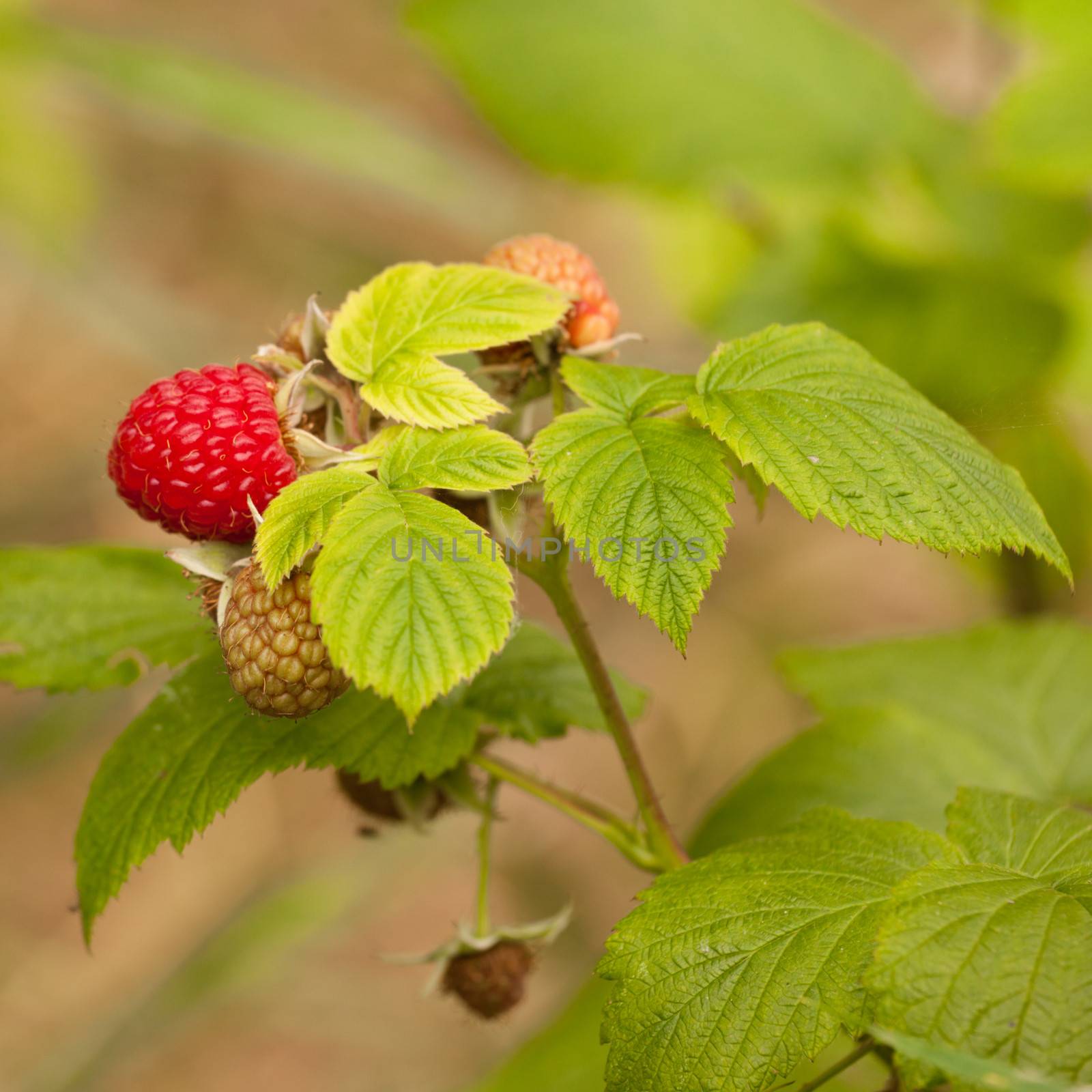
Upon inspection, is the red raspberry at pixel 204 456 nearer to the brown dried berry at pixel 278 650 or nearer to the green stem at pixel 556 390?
the brown dried berry at pixel 278 650

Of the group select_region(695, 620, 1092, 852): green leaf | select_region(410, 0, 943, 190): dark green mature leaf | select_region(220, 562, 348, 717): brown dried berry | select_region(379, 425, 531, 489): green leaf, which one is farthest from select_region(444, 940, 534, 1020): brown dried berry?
select_region(410, 0, 943, 190): dark green mature leaf

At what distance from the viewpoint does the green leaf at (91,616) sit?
1176 millimetres

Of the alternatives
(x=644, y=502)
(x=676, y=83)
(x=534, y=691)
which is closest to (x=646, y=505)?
(x=644, y=502)

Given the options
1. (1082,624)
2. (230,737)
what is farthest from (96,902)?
(1082,624)

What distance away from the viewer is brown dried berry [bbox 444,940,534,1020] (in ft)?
4.00

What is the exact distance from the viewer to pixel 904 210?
242cm

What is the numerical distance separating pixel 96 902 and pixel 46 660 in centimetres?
30

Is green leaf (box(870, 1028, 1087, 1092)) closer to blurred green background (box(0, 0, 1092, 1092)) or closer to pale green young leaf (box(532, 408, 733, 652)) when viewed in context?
pale green young leaf (box(532, 408, 733, 652))

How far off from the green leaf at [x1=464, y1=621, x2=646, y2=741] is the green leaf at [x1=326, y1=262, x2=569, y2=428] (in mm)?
323

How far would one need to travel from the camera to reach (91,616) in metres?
1.23

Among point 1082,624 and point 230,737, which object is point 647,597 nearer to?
point 230,737

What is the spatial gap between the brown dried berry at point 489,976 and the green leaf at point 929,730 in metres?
0.25

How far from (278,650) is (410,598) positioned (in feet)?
0.38

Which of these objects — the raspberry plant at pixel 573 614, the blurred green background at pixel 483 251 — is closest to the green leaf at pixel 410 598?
the raspberry plant at pixel 573 614
